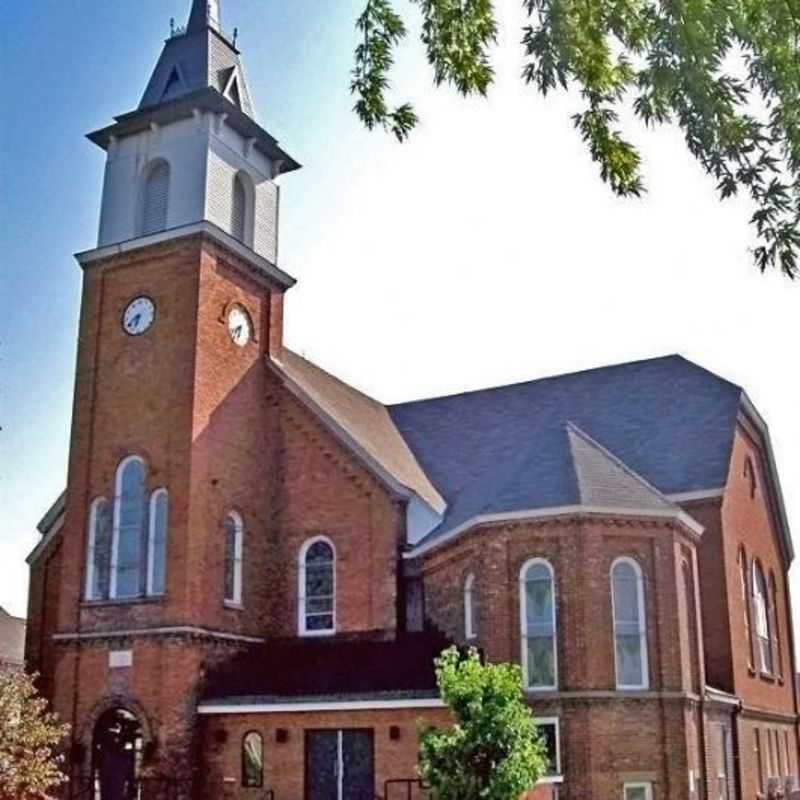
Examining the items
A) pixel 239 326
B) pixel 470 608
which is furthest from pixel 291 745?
pixel 239 326

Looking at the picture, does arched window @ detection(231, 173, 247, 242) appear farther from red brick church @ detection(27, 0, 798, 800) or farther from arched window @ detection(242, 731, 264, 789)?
arched window @ detection(242, 731, 264, 789)

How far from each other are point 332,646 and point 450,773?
726 cm

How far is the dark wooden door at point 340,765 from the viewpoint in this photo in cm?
2152

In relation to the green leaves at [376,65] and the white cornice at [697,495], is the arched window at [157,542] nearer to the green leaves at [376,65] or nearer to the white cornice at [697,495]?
the white cornice at [697,495]

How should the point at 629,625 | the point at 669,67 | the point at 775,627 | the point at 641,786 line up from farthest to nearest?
1. the point at 775,627
2. the point at 629,625
3. the point at 641,786
4. the point at 669,67

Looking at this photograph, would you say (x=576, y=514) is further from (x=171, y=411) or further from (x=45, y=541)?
(x=45, y=541)

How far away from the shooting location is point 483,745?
58.0ft

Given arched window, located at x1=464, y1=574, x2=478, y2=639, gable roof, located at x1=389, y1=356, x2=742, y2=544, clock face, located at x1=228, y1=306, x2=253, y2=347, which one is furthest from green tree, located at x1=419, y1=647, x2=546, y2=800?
clock face, located at x1=228, y1=306, x2=253, y2=347

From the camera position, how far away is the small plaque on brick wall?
926 inches

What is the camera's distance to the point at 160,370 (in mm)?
25406

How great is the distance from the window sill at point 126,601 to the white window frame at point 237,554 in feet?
5.20

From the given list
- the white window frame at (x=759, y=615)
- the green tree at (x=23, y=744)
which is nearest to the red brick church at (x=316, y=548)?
the white window frame at (x=759, y=615)

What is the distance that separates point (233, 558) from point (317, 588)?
2060mm

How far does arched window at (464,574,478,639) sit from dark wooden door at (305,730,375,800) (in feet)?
9.74
